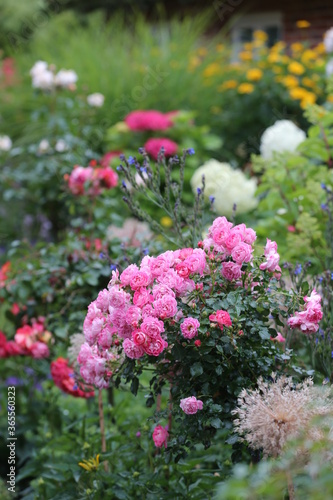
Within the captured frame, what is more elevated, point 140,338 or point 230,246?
point 230,246

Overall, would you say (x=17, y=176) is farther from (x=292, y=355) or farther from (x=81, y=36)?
(x=81, y=36)

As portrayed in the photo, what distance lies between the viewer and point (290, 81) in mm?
6230

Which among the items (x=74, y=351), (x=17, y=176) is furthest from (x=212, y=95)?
(x=74, y=351)

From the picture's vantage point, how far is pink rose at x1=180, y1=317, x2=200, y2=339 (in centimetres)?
160

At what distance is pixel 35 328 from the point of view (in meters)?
2.72

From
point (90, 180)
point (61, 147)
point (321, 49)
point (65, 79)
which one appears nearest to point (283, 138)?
point (90, 180)

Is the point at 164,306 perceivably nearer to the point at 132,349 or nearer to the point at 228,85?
the point at 132,349

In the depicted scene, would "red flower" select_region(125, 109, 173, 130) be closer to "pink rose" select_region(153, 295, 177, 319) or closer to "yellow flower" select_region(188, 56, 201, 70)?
"yellow flower" select_region(188, 56, 201, 70)

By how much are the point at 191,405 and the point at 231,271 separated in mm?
348

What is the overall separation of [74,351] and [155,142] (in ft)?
8.76

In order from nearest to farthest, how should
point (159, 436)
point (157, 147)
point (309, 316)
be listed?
point (309, 316) → point (159, 436) → point (157, 147)

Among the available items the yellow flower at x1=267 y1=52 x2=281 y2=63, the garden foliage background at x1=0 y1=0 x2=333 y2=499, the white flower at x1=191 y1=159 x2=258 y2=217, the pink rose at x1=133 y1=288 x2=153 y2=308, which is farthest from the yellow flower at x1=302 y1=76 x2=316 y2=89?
the pink rose at x1=133 y1=288 x2=153 y2=308

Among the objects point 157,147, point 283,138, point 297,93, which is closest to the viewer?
point 283,138

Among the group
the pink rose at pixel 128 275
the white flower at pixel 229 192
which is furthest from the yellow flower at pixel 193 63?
the pink rose at pixel 128 275
